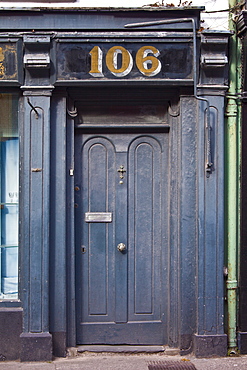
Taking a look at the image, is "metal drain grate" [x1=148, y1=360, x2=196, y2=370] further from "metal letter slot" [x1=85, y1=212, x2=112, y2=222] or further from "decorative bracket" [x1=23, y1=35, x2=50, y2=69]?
"decorative bracket" [x1=23, y1=35, x2=50, y2=69]

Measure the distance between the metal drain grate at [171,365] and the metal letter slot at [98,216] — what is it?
1715 millimetres

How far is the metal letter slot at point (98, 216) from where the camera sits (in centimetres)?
589

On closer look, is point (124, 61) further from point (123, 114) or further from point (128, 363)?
point (128, 363)

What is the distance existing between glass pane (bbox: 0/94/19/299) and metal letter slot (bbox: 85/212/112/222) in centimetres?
86

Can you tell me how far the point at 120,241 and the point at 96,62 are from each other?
2.11m

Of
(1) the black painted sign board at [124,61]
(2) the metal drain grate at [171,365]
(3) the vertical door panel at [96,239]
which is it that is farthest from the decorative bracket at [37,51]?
(2) the metal drain grate at [171,365]

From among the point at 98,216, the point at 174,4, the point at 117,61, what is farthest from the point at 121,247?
the point at 174,4

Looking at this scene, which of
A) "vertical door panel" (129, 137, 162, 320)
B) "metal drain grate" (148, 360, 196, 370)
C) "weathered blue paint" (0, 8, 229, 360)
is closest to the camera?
"metal drain grate" (148, 360, 196, 370)

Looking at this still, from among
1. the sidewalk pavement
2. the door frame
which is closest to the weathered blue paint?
the door frame

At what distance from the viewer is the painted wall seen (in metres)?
5.68

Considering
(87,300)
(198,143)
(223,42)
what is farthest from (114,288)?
(223,42)

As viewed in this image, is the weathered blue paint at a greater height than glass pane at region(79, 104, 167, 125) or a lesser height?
lesser

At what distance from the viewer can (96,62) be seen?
18.3ft

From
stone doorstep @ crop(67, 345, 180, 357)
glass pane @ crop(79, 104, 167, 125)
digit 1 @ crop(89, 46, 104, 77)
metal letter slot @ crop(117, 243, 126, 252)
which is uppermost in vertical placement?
digit 1 @ crop(89, 46, 104, 77)
